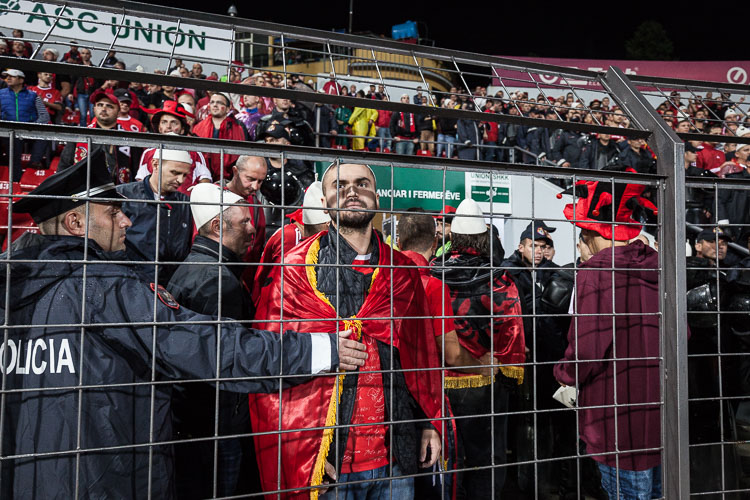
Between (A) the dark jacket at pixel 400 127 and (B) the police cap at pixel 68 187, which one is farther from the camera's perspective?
(A) the dark jacket at pixel 400 127

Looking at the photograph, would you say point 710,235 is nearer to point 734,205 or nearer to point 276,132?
point 734,205

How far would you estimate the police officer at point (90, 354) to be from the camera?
175 centimetres

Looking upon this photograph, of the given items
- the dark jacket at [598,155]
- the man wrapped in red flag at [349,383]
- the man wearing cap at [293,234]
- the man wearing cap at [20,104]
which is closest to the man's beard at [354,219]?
the man wrapped in red flag at [349,383]

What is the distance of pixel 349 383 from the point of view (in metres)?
2.12

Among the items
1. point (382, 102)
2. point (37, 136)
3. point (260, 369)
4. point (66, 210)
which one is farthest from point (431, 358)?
point (37, 136)

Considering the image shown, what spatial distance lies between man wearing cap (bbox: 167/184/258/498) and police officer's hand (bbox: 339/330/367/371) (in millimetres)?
624

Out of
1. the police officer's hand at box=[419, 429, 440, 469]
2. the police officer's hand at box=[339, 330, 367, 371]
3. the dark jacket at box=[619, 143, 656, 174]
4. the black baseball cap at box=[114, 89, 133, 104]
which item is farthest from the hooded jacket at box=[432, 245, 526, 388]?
the dark jacket at box=[619, 143, 656, 174]

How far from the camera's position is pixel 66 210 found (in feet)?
6.18

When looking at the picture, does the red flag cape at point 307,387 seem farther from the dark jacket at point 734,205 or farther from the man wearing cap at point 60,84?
the man wearing cap at point 60,84

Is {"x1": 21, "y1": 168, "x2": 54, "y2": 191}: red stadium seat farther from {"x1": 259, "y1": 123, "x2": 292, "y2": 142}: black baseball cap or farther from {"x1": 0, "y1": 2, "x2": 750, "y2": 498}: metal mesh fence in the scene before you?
{"x1": 0, "y1": 2, "x2": 750, "y2": 498}: metal mesh fence

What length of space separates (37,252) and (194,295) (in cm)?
65

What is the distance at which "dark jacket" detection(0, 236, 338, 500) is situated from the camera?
69.1 inches

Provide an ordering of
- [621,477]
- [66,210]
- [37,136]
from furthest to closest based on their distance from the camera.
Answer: [621,477], [66,210], [37,136]

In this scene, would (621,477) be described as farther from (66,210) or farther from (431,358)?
(66,210)
